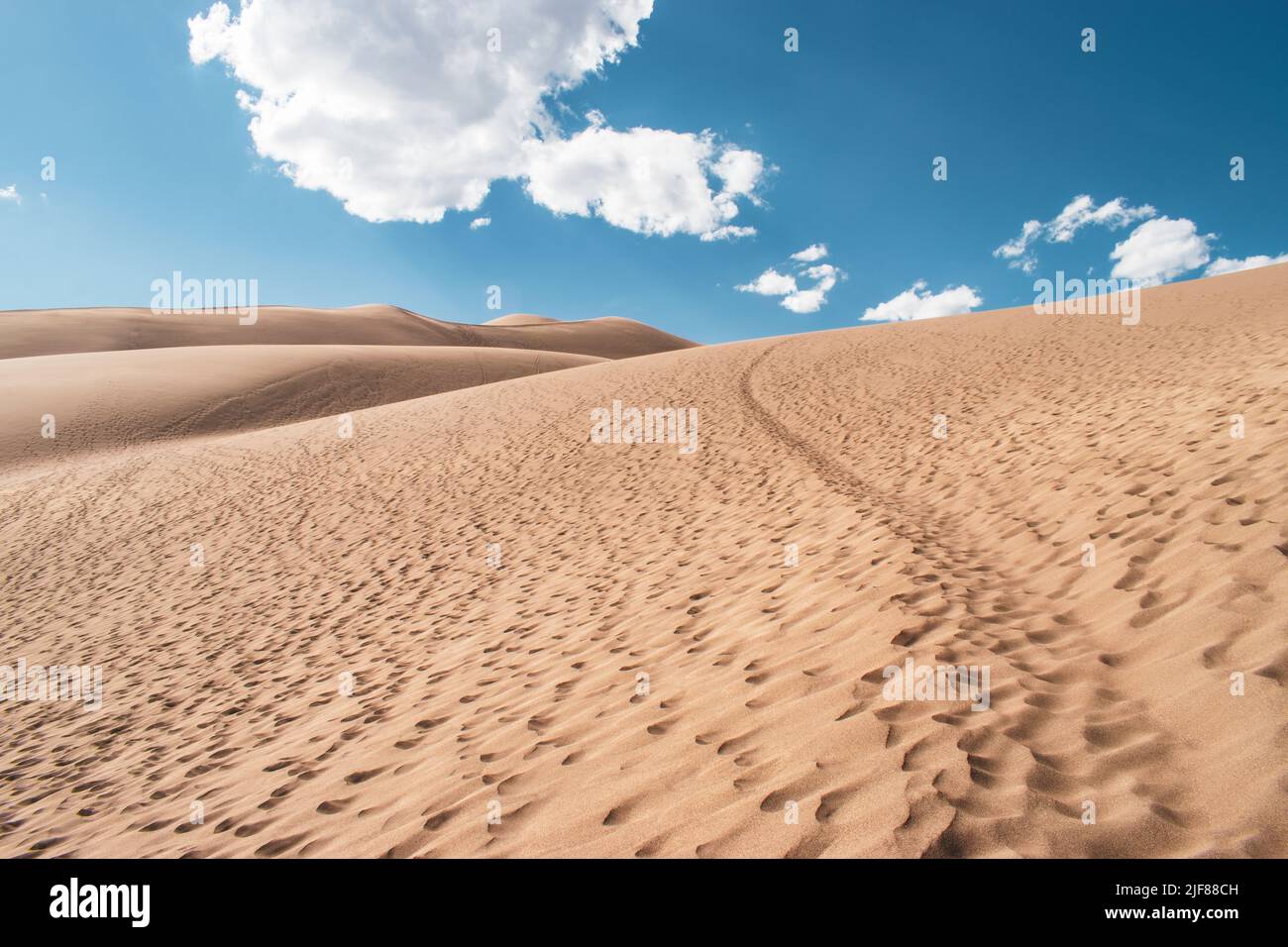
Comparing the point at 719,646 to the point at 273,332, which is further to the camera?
the point at 273,332

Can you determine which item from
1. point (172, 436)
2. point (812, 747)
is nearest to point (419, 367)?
point (172, 436)

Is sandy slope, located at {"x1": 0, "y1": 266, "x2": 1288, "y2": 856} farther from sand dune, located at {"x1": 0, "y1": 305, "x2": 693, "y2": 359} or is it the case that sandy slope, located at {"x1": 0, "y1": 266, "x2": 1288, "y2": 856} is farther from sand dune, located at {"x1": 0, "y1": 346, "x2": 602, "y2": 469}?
sand dune, located at {"x1": 0, "y1": 305, "x2": 693, "y2": 359}

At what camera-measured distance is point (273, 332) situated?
64688 mm

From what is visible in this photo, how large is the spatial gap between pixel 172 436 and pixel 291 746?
2406 cm

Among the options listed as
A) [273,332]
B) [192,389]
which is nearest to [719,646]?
[192,389]

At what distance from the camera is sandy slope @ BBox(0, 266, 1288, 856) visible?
274 cm

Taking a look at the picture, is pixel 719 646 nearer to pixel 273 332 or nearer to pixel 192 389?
pixel 192 389

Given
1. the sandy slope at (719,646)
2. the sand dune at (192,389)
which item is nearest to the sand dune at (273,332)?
the sand dune at (192,389)

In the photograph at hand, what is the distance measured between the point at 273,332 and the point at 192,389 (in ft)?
140

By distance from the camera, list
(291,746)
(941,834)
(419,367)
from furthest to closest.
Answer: (419,367) < (291,746) < (941,834)

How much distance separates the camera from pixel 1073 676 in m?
3.42

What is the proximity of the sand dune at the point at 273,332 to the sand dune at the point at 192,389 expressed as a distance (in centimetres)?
1970

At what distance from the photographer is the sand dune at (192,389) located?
22.8 meters
